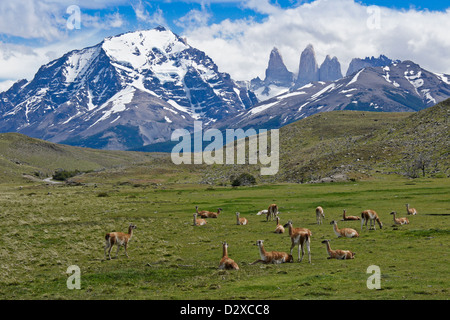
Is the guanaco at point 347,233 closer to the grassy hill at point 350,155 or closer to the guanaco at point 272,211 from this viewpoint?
the guanaco at point 272,211

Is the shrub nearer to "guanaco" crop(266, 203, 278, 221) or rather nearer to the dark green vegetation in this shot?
the dark green vegetation

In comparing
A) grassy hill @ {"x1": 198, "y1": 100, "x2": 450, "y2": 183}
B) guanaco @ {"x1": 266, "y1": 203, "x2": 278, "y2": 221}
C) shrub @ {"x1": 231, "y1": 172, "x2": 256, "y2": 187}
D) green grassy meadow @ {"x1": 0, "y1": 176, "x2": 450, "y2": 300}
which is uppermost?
grassy hill @ {"x1": 198, "y1": 100, "x2": 450, "y2": 183}

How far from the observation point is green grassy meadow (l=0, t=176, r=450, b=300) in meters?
20.5

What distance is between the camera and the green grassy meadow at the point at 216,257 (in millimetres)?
A: 20453

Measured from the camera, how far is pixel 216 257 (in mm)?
30156

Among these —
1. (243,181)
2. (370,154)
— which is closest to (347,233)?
(243,181)

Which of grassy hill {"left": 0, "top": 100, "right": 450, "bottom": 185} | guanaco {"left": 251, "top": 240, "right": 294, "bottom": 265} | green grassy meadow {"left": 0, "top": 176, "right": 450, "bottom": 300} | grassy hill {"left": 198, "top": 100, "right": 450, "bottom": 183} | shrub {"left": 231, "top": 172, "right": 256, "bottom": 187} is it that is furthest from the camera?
shrub {"left": 231, "top": 172, "right": 256, "bottom": 187}

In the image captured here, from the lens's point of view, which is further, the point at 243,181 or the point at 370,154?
the point at 370,154

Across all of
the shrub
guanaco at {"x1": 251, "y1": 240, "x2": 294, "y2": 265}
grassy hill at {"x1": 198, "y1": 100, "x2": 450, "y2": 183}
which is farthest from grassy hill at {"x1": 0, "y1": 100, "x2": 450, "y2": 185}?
guanaco at {"x1": 251, "y1": 240, "x2": 294, "y2": 265}

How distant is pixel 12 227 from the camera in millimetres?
45875

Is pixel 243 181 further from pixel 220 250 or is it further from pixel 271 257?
pixel 271 257
